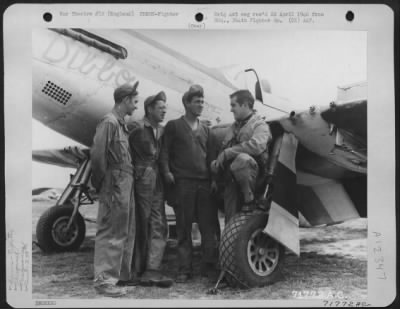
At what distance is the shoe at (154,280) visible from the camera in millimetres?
4715

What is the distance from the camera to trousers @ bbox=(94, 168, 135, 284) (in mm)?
Result: 4645

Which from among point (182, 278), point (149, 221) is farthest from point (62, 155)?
point (182, 278)

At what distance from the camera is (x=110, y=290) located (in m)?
4.64

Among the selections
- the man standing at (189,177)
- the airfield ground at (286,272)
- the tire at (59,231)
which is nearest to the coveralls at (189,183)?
the man standing at (189,177)

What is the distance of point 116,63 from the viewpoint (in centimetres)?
472

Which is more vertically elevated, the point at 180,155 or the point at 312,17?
the point at 312,17

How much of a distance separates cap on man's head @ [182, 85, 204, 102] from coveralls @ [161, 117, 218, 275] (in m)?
0.17

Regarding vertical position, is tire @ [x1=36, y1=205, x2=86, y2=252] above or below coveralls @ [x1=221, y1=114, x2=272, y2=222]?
below

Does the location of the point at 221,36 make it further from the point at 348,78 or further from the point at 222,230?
the point at 222,230

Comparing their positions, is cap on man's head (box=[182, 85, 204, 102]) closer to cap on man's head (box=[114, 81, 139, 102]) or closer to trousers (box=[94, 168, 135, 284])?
cap on man's head (box=[114, 81, 139, 102])

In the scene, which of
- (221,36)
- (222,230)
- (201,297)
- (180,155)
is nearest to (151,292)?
(201,297)

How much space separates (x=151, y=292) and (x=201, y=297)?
37 cm

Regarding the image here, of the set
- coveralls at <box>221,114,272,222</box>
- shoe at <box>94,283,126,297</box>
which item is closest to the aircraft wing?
shoe at <box>94,283,126,297</box>

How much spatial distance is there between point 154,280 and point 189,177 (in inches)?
32.0
